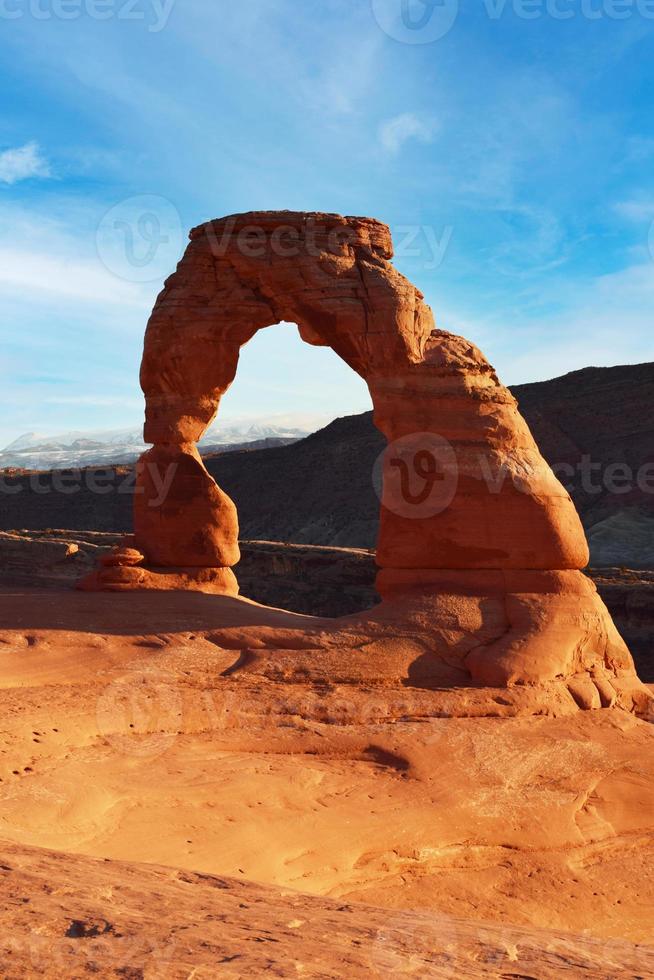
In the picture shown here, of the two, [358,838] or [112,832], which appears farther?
[358,838]

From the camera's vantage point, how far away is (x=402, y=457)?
11.7m

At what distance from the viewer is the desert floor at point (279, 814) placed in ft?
12.6

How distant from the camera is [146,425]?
13.2 m

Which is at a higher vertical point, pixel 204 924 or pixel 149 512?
pixel 149 512

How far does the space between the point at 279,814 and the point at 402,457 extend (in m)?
5.53

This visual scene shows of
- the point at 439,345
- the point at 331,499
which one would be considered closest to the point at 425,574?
the point at 439,345

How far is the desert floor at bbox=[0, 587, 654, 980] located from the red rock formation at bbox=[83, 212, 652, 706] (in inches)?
45.1

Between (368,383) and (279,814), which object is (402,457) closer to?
(368,383)

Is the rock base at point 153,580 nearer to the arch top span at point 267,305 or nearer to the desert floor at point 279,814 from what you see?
the desert floor at point 279,814

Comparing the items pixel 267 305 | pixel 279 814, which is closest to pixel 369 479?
pixel 267 305

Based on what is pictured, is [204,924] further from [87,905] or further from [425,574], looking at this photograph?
[425,574]

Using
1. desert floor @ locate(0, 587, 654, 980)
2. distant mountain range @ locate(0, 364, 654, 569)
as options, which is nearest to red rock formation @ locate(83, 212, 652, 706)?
desert floor @ locate(0, 587, 654, 980)

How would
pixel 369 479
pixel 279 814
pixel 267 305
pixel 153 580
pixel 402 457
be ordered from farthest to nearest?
1. pixel 369 479
2. pixel 267 305
3. pixel 153 580
4. pixel 402 457
5. pixel 279 814

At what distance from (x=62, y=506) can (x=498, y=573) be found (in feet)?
168
